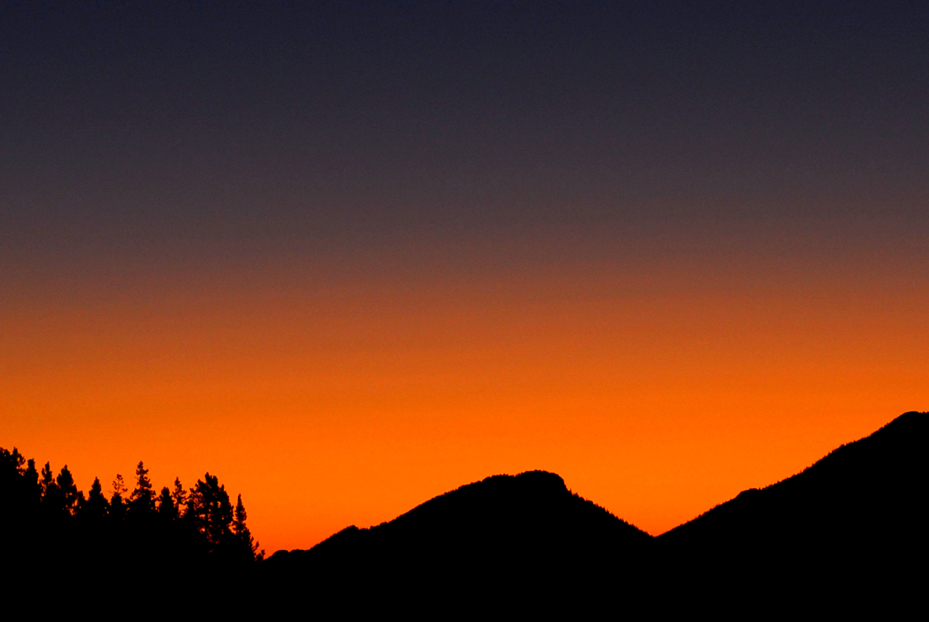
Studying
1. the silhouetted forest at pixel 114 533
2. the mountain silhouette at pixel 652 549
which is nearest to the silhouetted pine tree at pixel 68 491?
the silhouetted forest at pixel 114 533

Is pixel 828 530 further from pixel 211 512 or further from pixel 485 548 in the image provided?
pixel 211 512

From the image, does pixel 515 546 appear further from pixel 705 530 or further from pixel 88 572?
pixel 88 572

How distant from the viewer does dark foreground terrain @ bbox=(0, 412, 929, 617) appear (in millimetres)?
53625

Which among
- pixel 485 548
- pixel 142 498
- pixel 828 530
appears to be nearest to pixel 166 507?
pixel 142 498

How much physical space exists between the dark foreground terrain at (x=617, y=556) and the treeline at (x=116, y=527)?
389 inches

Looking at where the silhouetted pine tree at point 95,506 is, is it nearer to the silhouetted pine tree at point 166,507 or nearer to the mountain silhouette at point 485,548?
the silhouetted pine tree at point 166,507

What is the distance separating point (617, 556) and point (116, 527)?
2887 inches

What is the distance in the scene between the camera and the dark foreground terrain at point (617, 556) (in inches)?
2111

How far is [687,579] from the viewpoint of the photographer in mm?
60719

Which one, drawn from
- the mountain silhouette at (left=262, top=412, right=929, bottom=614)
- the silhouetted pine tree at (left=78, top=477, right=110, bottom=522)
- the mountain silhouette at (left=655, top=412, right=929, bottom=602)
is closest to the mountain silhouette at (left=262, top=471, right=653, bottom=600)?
the mountain silhouette at (left=262, top=412, right=929, bottom=614)

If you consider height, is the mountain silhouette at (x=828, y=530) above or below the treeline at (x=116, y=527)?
below

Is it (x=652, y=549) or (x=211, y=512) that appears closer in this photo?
(x=652, y=549)

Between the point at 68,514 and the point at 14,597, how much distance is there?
34286mm

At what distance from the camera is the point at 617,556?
235 ft
